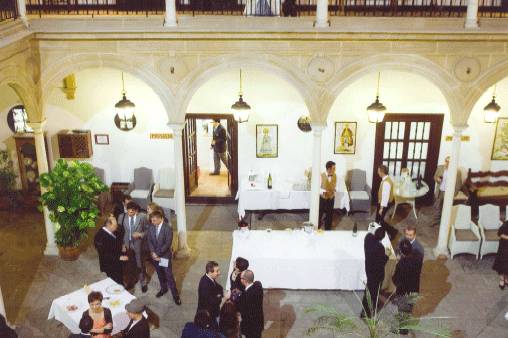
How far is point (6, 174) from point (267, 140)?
5802 millimetres

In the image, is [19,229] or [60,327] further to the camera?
[19,229]

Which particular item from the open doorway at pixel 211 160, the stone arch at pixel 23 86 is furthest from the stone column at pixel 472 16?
the stone arch at pixel 23 86

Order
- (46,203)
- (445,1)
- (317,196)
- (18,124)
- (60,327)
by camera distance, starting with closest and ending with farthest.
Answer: (60,327) → (46,203) → (317,196) → (445,1) → (18,124)

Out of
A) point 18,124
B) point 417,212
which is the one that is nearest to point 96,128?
point 18,124

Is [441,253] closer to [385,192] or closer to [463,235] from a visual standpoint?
[463,235]

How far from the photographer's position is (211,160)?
14.6 meters

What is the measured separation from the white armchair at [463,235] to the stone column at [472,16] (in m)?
3.37

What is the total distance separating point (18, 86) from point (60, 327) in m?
3.84

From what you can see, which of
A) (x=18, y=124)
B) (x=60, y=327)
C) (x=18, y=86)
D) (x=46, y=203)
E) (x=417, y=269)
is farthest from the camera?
(x=18, y=124)

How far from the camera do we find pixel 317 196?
32.7 feet

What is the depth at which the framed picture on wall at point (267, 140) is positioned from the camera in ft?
40.0

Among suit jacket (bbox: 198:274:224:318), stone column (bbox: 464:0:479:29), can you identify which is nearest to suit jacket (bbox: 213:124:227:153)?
stone column (bbox: 464:0:479:29)

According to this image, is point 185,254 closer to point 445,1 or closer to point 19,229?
point 19,229

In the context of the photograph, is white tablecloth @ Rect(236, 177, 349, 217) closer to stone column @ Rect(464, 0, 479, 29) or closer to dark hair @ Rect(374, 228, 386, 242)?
dark hair @ Rect(374, 228, 386, 242)
